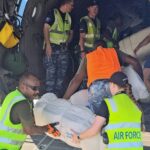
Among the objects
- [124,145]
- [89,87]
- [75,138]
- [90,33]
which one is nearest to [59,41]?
[90,33]

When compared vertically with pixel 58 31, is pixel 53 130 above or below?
below

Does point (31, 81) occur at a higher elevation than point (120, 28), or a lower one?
higher

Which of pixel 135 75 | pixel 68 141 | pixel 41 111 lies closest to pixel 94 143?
pixel 68 141

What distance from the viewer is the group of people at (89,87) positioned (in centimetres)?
401

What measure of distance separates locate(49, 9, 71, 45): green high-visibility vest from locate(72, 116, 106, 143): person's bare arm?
8.44ft

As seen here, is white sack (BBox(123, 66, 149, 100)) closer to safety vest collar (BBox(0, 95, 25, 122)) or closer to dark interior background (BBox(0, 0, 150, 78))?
dark interior background (BBox(0, 0, 150, 78))

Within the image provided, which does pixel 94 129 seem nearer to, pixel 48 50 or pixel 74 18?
pixel 48 50

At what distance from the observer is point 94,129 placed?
162 inches

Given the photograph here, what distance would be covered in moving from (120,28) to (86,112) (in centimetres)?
344

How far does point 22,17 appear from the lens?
671 centimetres

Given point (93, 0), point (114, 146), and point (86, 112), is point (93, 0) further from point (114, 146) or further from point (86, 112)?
point (114, 146)

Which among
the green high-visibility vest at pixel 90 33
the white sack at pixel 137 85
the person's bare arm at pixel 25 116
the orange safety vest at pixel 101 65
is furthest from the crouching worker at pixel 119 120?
the green high-visibility vest at pixel 90 33

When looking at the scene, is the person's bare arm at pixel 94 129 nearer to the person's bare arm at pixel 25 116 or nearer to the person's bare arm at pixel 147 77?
the person's bare arm at pixel 25 116

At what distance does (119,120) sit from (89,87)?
56.3 inches
